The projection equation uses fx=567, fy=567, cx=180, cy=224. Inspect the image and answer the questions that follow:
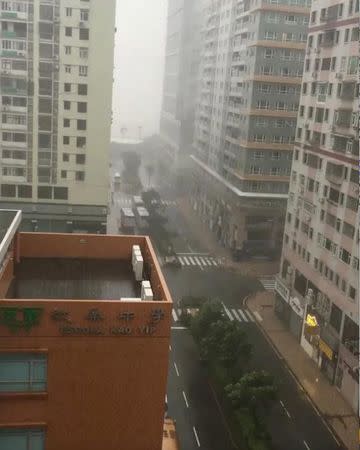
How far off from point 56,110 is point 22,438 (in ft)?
28.7

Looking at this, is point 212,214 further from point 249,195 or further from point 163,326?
point 163,326

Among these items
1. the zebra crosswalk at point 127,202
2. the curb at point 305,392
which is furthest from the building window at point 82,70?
the zebra crosswalk at point 127,202

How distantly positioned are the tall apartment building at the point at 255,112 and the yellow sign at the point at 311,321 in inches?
240

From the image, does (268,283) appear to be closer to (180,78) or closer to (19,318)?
(19,318)

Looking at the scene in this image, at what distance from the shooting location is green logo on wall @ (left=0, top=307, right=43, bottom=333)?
4.55 m

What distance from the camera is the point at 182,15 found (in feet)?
79.8

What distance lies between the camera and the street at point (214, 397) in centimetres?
789

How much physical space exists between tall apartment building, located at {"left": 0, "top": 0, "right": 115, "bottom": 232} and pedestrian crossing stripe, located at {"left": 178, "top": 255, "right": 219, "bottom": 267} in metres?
3.10

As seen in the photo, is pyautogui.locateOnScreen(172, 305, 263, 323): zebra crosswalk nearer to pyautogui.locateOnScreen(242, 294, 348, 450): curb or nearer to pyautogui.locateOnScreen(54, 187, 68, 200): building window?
pyautogui.locateOnScreen(242, 294, 348, 450): curb

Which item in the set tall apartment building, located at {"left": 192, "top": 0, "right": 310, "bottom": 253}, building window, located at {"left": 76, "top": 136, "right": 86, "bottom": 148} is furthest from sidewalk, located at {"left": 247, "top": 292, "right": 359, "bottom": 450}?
building window, located at {"left": 76, "top": 136, "right": 86, "bottom": 148}

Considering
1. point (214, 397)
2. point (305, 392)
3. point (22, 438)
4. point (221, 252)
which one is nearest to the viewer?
point (22, 438)

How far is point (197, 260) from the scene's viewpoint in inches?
613

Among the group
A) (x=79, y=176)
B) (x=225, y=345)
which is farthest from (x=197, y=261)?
(x=225, y=345)

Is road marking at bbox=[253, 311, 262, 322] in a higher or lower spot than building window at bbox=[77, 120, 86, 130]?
lower
